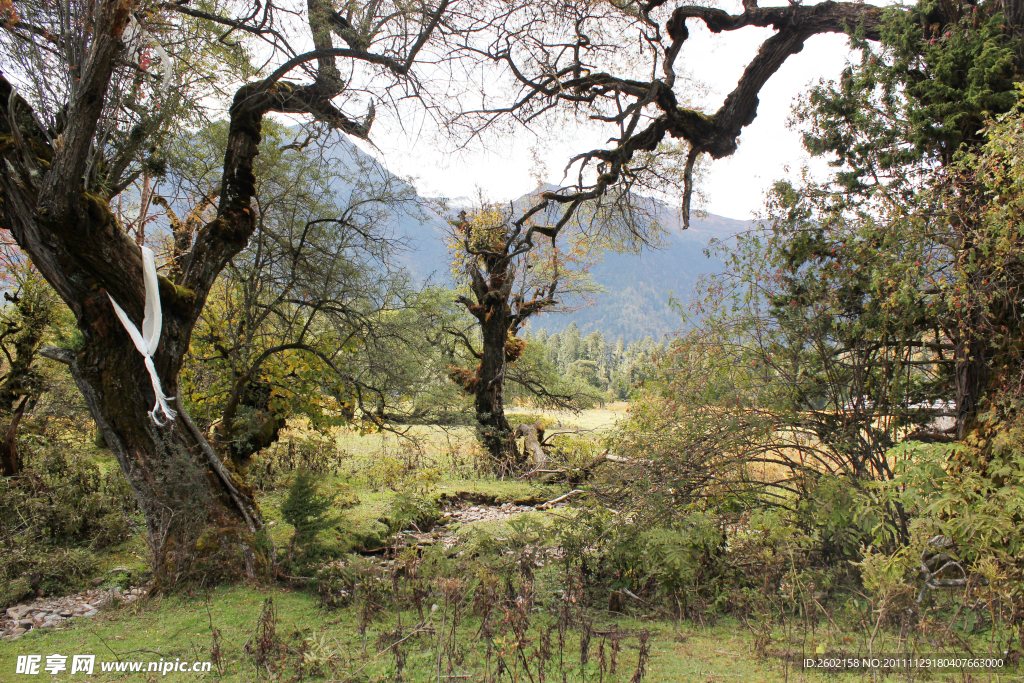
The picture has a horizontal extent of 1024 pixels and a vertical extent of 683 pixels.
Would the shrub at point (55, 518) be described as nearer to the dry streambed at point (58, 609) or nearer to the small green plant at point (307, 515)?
the dry streambed at point (58, 609)

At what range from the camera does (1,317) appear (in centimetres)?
827

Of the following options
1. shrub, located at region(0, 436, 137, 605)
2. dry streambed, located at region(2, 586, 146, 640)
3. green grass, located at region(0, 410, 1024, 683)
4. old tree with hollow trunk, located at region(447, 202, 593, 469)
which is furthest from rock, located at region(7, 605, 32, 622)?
old tree with hollow trunk, located at region(447, 202, 593, 469)

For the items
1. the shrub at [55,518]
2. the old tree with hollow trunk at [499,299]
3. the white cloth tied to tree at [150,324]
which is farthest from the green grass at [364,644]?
the old tree with hollow trunk at [499,299]

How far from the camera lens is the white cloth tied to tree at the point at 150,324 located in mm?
5051

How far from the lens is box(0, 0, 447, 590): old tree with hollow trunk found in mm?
4656

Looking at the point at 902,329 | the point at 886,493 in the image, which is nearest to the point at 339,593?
the point at 886,493

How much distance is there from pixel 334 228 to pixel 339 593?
4856 mm

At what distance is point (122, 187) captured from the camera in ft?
20.8

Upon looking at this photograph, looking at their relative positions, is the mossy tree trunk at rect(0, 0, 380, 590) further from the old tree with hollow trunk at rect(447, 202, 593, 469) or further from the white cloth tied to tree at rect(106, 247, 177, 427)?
the old tree with hollow trunk at rect(447, 202, 593, 469)

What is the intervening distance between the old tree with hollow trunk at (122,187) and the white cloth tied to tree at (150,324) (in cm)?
18

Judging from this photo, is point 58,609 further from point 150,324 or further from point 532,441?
point 532,441

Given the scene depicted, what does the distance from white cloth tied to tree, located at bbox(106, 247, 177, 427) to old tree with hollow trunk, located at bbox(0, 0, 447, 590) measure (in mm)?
181

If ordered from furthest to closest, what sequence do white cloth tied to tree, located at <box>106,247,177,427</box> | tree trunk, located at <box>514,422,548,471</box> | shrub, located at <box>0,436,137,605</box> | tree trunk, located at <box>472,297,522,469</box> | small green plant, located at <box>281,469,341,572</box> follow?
1. tree trunk, located at <box>472,297,522,469</box>
2. tree trunk, located at <box>514,422,548,471</box>
3. shrub, located at <box>0,436,137,605</box>
4. small green plant, located at <box>281,469,341,572</box>
5. white cloth tied to tree, located at <box>106,247,177,427</box>

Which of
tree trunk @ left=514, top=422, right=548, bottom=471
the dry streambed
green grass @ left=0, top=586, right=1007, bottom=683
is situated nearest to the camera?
green grass @ left=0, top=586, right=1007, bottom=683
